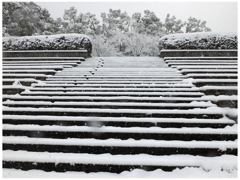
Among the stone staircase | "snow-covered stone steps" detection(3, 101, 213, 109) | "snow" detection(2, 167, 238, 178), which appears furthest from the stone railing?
"snow" detection(2, 167, 238, 178)

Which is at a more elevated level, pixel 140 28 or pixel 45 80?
pixel 140 28

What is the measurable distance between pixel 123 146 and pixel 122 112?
2.16 ft

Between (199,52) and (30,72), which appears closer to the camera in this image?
(30,72)

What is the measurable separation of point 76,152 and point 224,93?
10.1 ft

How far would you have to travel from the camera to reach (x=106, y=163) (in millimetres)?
1733

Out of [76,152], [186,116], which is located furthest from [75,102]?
[186,116]

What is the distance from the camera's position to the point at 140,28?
2309 cm

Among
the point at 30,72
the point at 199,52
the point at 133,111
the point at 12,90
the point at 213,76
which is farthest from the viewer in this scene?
the point at 199,52

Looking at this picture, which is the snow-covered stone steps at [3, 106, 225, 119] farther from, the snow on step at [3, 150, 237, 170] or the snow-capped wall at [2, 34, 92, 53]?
the snow-capped wall at [2, 34, 92, 53]

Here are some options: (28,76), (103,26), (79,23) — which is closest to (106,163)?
(28,76)

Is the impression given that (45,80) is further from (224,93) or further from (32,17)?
(32,17)

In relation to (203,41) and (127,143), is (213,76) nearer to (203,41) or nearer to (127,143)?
(203,41)

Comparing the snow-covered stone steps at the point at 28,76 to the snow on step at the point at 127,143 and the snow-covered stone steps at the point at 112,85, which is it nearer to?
the snow-covered stone steps at the point at 112,85

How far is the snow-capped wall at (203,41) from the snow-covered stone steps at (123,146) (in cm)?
494
